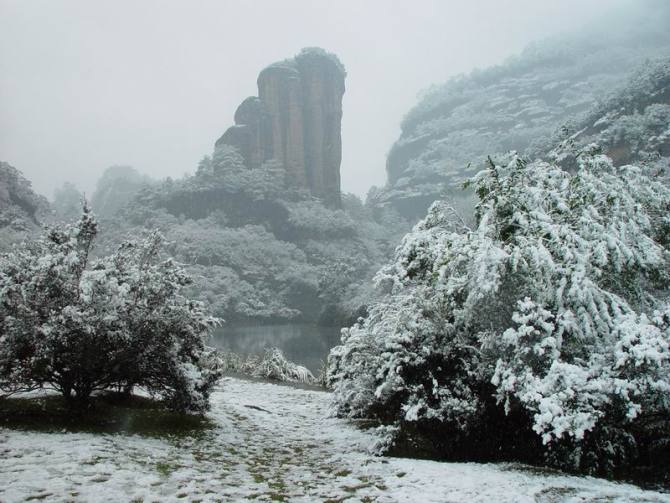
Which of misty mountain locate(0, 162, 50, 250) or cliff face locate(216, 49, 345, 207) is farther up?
cliff face locate(216, 49, 345, 207)

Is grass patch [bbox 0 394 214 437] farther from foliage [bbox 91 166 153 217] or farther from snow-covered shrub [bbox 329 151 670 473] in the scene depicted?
foliage [bbox 91 166 153 217]

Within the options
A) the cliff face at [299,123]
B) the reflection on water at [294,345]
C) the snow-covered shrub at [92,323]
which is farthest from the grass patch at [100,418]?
the cliff face at [299,123]

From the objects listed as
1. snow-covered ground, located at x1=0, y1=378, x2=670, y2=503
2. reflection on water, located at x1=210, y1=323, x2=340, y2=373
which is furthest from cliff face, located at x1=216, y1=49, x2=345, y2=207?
snow-covered ground, located at x1=0, y1=378, x2=670, y2=503

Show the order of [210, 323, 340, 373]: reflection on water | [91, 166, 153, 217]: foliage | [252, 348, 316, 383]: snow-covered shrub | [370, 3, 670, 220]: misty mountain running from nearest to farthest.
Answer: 1. [252, 348, 316, 383]: snow-covered shrub
2. [210, 323, 340, 373]: reflection on water
3. [91, 166, 153, 217]: foliage
4. [370, 3, 670, 220]: misty mountain

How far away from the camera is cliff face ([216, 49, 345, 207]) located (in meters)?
84.7

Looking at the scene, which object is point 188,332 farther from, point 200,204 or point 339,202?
point 339,202

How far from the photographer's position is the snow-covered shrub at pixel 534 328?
4.46 metres

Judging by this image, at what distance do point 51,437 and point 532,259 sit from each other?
569cm

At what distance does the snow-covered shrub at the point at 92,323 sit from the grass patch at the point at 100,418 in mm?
331

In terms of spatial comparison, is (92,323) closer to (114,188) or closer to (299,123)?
(299,123)

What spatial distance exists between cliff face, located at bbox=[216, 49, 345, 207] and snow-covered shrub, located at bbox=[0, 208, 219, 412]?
78.8m

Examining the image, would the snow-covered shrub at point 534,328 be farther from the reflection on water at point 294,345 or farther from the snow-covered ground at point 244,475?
the reflection on water at point 294,345

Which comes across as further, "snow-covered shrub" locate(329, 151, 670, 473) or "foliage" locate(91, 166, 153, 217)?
"foliage" locate(91, 166, 153, 217)

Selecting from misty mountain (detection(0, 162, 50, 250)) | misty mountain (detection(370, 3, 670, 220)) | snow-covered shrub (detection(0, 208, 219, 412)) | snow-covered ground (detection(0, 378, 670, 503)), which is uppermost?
misty mountain (detection(370, 3, 670, 220))
